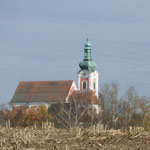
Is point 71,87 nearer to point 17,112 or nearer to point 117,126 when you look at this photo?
point 17,112

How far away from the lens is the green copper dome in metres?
117

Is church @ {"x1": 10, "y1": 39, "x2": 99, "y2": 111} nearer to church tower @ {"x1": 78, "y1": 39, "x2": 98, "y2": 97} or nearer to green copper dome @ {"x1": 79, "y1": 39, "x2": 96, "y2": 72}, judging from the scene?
church tower @ {"x1": 78, "y1": 39, "x2": 98, "y2": 97}

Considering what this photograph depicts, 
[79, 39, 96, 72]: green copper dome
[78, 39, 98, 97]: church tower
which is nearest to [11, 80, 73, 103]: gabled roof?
[78, 39, 98, 97]: church tower

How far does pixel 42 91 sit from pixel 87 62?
54.2 feet

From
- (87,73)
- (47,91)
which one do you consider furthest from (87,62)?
(47,91)

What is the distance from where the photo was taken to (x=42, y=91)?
346ft

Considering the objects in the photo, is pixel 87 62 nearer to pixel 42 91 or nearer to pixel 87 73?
pixel 87 73

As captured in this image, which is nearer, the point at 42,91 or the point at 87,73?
the point at 42,91

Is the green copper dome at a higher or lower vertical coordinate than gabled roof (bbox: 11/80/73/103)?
higher

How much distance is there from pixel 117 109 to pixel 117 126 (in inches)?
117

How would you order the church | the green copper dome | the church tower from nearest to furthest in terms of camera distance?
the church
the church tower
the green copper dome

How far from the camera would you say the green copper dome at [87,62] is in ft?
384

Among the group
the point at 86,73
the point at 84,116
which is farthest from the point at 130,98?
the point at 86,73

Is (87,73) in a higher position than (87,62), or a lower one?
lower
